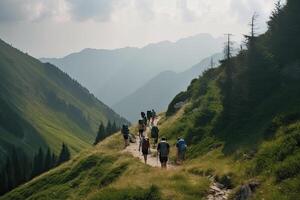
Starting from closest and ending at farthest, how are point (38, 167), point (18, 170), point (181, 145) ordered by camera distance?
point (181, 145) → point (18, 170) → point (38, 167)

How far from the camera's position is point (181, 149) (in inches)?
1550

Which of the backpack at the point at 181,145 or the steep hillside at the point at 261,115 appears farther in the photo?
the backpack at the point at 181,145

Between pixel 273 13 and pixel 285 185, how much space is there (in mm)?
35191

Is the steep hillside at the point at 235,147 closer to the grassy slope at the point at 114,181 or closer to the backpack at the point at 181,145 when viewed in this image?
the grassy slope at the point at 114,181

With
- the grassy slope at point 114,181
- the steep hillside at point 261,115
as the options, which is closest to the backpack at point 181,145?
the steep hillside at point 261,115

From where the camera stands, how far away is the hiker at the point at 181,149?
39188 mm

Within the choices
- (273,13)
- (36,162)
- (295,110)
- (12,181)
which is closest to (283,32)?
(273,13)

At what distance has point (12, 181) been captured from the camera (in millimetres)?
140375

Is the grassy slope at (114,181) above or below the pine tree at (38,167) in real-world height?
below

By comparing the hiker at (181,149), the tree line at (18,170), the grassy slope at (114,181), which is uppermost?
the tree line at (18,170)

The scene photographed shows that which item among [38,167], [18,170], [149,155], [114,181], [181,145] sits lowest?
Result: [114,181]

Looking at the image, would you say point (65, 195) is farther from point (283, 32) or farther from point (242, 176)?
point (283, 32)

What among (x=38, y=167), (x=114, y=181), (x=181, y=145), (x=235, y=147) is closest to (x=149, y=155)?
(x=181, y=145)

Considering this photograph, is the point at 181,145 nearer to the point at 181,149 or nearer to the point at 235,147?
the point at 181,149
